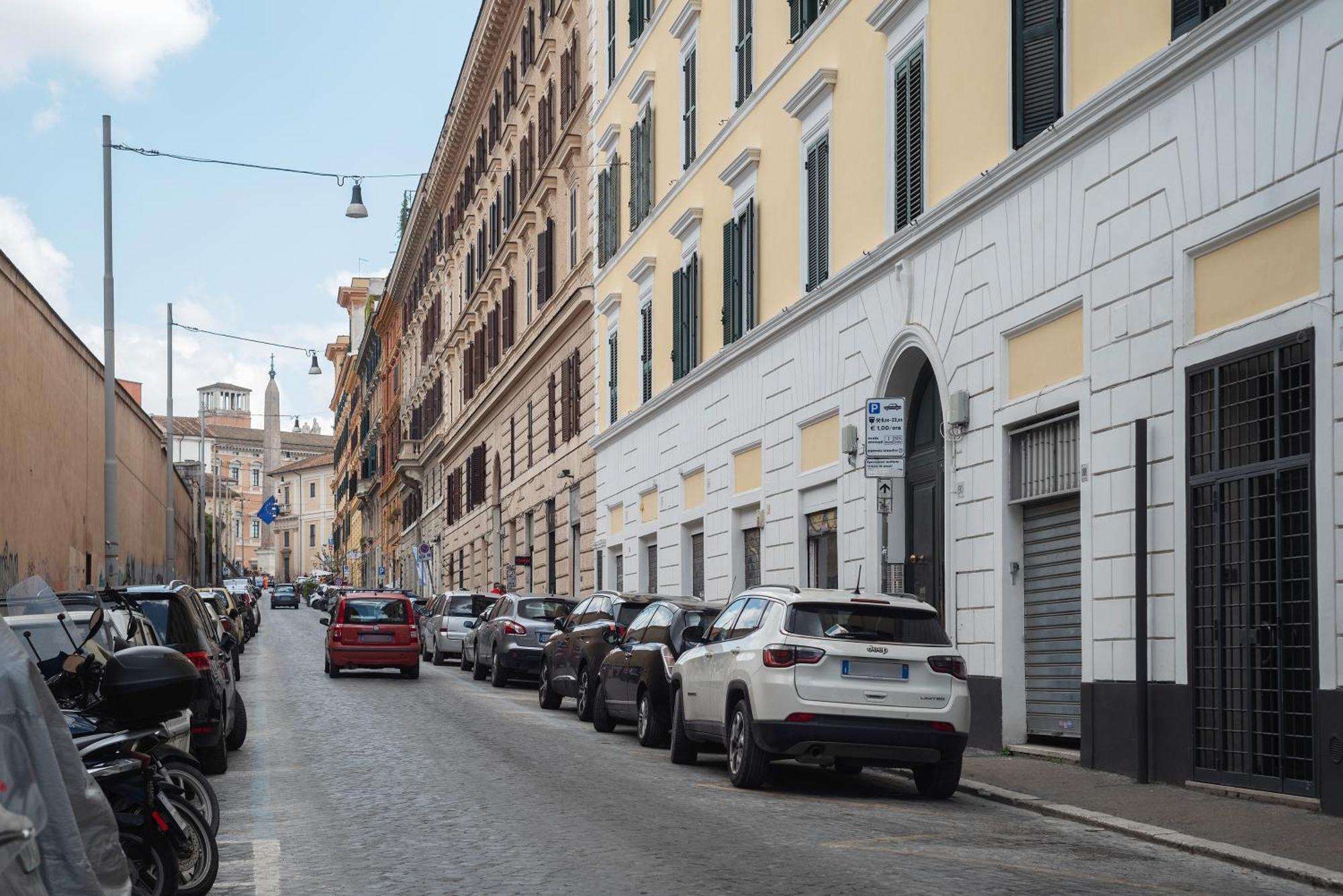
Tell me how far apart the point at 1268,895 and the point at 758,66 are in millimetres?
18993

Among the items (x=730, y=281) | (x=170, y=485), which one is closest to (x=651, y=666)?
(x=730, y=281)

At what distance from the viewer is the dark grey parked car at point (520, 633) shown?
27547mm

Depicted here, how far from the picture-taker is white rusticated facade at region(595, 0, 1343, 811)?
39.0 feet

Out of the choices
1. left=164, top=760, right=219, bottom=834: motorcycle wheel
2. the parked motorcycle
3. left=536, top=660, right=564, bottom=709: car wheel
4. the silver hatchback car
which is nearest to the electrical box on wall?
left=536, top=660, right=564, bottom=709: car wheel

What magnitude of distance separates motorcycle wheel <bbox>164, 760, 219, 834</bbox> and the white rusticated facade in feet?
23.1

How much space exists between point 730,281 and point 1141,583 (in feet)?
45.9

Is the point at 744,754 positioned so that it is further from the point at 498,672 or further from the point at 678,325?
the point at 678,325

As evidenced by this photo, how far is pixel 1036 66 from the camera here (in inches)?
656

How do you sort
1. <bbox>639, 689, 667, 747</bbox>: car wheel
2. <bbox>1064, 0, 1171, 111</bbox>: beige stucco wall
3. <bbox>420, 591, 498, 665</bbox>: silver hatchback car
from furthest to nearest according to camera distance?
<bbox>420, 591, 498, 665</bbox>: silver hatchback car < <bbox>639, 689, 667, 747</bbox>: car wheel < <bbox>1064, 0, 1171, 111</bbox>: beige stucco wall

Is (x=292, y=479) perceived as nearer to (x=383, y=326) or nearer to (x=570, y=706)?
(x=383, y=326)

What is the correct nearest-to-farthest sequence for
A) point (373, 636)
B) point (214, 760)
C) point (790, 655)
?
1. point (790, 655)
2. point (214, 760)
3. point (373, 636)

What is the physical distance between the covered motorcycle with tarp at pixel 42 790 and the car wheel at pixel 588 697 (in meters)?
16.5

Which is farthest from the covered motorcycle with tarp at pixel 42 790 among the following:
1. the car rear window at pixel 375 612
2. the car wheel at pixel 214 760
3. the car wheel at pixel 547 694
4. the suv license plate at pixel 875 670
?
the car rear window at pixel 375 612

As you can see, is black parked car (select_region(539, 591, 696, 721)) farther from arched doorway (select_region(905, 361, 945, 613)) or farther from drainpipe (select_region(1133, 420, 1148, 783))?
drainpipe (select_region(1133, 420, 1148, 783))
